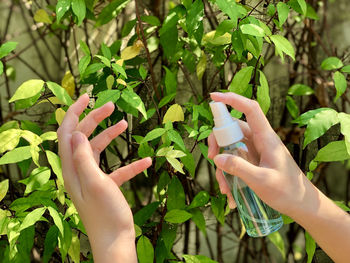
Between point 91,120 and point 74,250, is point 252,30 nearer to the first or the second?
point 91,120

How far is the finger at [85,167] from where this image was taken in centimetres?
67

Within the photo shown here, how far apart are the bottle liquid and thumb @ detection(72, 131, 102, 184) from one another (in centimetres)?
Answer: 19

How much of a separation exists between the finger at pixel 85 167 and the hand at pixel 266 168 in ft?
0.57

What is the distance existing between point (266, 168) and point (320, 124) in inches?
9.0

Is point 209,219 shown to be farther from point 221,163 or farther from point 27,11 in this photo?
point 27,11

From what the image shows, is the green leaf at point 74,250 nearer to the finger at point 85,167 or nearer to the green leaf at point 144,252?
the green leaf at point 144,252

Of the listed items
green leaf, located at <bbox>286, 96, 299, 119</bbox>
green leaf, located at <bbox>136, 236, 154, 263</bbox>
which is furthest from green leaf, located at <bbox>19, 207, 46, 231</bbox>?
green leaf, located at <bbox>286, 96, 299, 119</bbox>

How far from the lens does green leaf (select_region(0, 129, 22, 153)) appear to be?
850 mm

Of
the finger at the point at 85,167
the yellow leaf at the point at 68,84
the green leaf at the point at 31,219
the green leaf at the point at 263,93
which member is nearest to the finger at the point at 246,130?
the green leaf at the point at 263,93

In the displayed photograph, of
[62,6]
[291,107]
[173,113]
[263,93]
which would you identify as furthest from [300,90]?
[62,6]

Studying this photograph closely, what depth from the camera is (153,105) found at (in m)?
1.09

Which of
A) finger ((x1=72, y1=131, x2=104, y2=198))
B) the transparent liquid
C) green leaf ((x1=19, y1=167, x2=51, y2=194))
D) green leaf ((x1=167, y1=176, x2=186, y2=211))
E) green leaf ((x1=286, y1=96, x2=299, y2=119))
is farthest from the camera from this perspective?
green leaf ((x1=286, y1=96, x2=299, y2=119))

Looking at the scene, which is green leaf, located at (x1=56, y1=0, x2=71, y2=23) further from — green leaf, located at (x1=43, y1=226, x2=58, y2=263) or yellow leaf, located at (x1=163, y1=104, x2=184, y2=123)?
green leaf, located at (x1=43, y1=226, x2=58, y2=263)

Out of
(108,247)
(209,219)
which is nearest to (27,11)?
(209,219)
